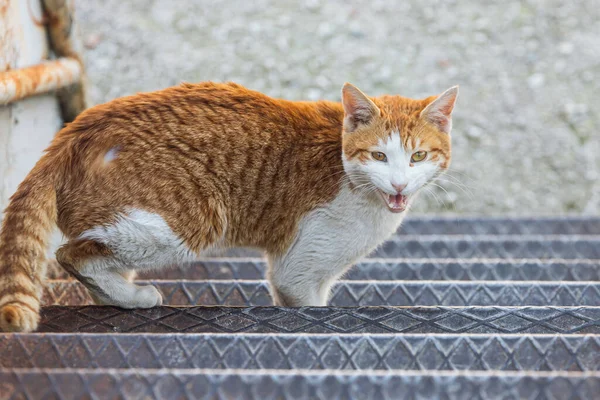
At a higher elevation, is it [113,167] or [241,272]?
[113,167]

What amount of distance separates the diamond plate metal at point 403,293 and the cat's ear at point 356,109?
1.78ft

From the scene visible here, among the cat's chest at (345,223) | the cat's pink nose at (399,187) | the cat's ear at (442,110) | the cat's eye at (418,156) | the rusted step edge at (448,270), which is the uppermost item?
the cat's ear at (442,110)

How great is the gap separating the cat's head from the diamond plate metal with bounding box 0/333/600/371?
63 centimetres

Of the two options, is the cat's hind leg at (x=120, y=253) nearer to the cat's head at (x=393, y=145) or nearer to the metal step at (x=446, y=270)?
the metal step at (x=446, y=270)

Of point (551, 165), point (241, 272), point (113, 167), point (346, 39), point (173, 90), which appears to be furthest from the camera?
point (346, 39)

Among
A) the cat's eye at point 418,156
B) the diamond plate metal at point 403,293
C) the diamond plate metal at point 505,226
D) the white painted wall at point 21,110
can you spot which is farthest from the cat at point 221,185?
the diamond plate metal at point 505,226

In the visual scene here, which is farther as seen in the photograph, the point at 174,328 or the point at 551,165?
the point at 551,165

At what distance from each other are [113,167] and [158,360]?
693 mm

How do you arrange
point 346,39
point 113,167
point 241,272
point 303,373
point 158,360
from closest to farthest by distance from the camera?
point 303,373 < point 158,360 < point 113,167 < point 241,272 < point 346,39

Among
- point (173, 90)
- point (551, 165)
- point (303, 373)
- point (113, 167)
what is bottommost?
point (551, 165)

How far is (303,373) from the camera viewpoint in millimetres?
1409

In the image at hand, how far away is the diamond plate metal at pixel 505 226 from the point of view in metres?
3.40

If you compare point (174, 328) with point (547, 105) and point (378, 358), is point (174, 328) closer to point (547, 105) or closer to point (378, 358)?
point (378, 358)

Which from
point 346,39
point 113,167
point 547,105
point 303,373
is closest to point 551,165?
point 547,105
